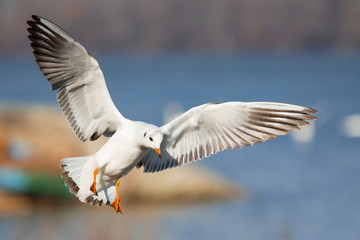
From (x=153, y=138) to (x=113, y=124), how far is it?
0.69 meters

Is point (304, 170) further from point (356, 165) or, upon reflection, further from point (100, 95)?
point (100, 95)

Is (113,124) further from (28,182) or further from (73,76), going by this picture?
(28,182)

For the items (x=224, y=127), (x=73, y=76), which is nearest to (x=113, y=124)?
(x=73, y=76)

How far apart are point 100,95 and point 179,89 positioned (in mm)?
44913

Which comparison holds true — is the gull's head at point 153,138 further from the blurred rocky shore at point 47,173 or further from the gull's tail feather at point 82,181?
the blurred rocky shore at point 47,173

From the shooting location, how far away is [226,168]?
19688 millimetres

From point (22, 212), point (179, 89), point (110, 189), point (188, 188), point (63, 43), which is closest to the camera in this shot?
point (63, 43)

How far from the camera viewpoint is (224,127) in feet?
16.6

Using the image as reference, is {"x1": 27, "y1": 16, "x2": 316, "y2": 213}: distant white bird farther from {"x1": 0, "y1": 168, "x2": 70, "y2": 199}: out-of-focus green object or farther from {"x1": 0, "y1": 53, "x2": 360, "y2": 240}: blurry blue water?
{"x1": 0, "y1": 168, "x2": 70, "y2": 199}: out-of-focus green object

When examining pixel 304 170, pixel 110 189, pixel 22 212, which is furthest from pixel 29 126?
pixel 304 170

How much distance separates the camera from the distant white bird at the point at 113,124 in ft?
15.5

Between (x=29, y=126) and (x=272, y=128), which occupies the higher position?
(x=272, y=128)

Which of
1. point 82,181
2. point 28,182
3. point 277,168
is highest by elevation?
point 277,168

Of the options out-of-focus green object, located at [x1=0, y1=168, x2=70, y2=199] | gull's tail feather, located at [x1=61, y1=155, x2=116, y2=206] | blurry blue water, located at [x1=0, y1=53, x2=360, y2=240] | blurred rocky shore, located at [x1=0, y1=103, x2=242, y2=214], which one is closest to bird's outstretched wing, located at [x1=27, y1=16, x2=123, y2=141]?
gull's tail feather, located at [x1=61, y1=155, x2=116, y2=206]
